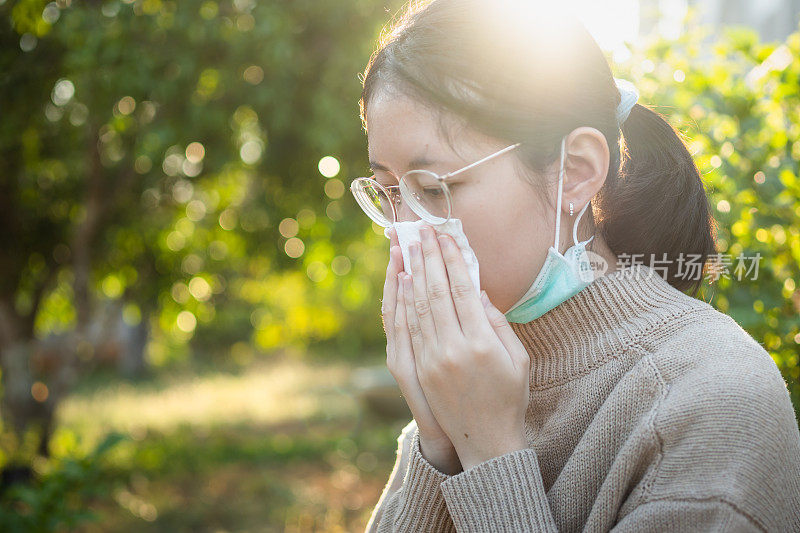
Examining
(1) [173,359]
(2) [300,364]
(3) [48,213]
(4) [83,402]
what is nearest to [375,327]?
(2) [300,364]

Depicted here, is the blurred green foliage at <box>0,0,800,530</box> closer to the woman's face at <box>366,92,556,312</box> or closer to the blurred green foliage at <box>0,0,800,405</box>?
the blurred green foliage at <box>0,0,800,405</box>

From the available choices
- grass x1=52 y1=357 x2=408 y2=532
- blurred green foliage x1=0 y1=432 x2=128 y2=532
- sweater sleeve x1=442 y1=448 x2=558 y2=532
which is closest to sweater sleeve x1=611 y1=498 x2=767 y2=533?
sweater sleeve x1=442 y1=448 x2=558 y2=532

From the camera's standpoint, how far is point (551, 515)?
61.0 inches

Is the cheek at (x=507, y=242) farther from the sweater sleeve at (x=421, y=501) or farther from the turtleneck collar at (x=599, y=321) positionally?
the sweater sleeve at (x=421, y=501)

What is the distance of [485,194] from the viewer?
173cm

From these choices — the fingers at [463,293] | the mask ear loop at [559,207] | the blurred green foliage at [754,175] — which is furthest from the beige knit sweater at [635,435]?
the blurred green foliage at [754,175]

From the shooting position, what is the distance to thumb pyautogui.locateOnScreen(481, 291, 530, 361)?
5.55ft

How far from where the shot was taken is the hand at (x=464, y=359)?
5.42 ft

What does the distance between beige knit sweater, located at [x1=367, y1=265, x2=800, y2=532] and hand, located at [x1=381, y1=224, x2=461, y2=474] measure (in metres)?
0.05

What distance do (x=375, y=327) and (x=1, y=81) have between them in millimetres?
17835

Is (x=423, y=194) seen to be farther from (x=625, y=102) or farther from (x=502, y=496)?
(x=502, y=496)

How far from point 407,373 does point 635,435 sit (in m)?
0.59

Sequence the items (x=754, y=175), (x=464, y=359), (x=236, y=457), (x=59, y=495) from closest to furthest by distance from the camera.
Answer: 1. (x=464, y=359)
2. (x=754, y=175)
3. (x=59, y=495)
4. (x=236, y=457)

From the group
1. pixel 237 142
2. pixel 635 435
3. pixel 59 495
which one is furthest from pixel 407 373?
pixel 237 142
